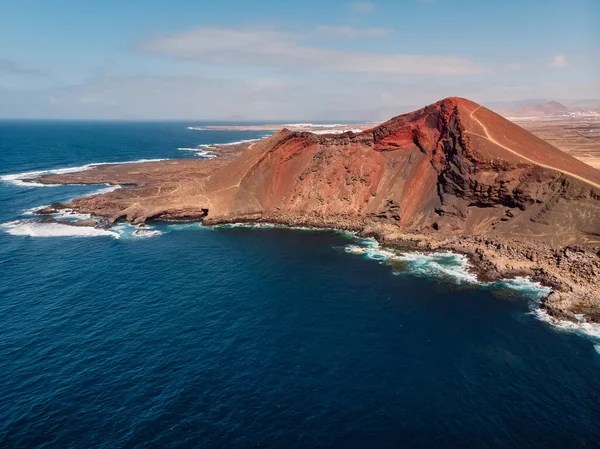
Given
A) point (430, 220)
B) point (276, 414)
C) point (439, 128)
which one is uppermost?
point (439, 128)

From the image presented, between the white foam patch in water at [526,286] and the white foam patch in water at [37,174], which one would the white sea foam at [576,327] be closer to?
the white foam patch in water at [526,286]

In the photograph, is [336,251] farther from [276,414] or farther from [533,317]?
[276,414]

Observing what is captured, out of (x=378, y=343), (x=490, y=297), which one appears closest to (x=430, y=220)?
(x=490, y=297)

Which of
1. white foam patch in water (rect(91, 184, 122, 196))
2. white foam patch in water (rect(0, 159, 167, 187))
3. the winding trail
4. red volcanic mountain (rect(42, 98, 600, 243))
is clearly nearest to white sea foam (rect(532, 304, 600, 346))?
red volcanic mountain (rect(42, 98, 600, 243))

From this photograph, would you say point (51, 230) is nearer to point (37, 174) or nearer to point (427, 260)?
point (427, 260)

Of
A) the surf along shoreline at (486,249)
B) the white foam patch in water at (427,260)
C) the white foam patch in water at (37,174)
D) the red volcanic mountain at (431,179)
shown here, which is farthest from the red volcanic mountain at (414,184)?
Result: the white foam patch in water at (37,174)

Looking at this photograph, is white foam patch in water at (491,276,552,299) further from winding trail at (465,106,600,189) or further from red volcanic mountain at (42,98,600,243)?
winding trail at (465,106,600,189)

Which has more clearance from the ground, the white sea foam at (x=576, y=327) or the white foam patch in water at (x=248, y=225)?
the white foam patch in water at (x=248, y=225)
